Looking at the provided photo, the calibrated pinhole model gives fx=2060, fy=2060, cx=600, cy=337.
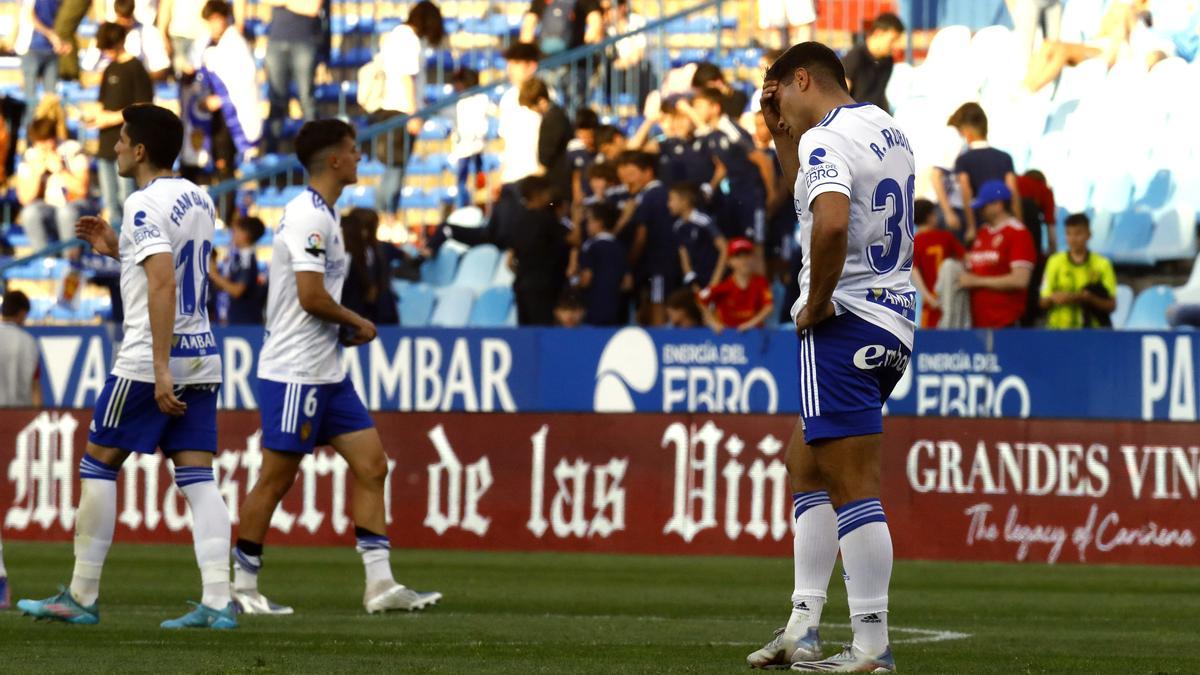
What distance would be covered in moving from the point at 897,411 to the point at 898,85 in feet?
10.3

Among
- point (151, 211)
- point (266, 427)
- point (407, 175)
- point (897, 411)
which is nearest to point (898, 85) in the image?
point (897, 411)

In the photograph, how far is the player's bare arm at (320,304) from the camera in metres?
9.91

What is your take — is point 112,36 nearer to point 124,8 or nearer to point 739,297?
point 124,8

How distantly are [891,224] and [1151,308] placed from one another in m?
10.9

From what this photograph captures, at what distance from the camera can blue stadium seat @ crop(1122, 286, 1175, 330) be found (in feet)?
55.8

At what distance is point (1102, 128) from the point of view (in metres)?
17.8

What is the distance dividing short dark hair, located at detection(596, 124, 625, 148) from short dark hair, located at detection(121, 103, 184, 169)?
10239mm

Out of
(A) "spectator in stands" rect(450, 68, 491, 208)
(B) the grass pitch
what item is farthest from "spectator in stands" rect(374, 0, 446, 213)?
(B) the grass pitch

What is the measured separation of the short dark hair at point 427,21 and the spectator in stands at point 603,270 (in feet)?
14.0

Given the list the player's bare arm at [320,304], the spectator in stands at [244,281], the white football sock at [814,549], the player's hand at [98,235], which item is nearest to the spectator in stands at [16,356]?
the spectator in stands at [244,281]

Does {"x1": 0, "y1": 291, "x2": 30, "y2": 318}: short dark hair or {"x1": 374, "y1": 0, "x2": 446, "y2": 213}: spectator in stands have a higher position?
{"x1": 374, "y1": 0, "x2": 446, "y2": 213}: spectator in stands

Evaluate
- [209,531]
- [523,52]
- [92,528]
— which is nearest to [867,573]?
[209,531]

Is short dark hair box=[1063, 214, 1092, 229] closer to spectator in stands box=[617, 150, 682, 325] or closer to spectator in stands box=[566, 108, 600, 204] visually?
spectator in stands box=[617, 150, 682, 325]

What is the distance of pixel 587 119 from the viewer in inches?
758
